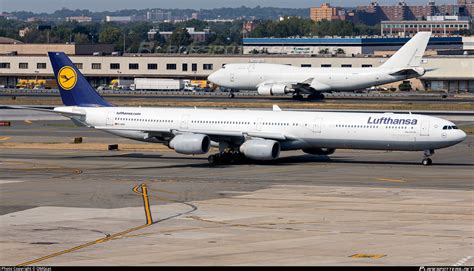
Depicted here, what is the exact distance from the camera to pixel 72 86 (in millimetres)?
76500

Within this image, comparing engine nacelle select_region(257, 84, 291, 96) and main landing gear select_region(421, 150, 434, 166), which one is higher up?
main landing gear select_region(421, 150, 434, 166)

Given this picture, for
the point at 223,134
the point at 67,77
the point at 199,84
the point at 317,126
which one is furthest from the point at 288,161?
the point at 199,84

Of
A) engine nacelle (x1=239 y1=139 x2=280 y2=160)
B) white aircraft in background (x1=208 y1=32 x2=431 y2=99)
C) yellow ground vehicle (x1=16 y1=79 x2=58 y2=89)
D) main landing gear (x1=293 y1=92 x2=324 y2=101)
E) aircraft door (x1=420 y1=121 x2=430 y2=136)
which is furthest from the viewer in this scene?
yellow ground vehicle (x1=16 y1=79 x2=58 y2=89)

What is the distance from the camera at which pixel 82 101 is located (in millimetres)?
76375

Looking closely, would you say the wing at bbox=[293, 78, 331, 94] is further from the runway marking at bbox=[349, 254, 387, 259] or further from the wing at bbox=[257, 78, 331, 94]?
the runway marking at bbox=[349, 254, 387, 259]

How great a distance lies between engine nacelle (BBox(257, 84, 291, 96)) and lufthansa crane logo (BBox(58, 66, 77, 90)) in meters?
74.4

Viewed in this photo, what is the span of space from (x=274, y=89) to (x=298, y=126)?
79988 mm

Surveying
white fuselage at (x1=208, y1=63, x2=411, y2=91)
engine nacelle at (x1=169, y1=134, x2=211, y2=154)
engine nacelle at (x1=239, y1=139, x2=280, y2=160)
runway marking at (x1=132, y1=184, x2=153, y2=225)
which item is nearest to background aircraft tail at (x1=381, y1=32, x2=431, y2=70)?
white fuselage at (x1=208, y1=63, x2=411, y2=91)

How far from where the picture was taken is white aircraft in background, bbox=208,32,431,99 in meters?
143

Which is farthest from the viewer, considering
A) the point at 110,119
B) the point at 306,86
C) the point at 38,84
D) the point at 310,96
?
the point at 38,84

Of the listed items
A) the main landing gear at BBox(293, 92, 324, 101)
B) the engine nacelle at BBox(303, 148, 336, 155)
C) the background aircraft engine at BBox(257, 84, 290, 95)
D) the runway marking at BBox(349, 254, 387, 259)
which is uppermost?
the runway marking at BBox(349, 254, 387, 259)

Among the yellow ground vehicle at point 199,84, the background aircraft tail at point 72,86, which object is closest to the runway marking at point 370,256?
the background aircraft tail at point 72,86

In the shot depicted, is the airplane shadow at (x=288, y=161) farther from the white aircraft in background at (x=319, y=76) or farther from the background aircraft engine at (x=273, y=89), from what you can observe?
the background aircraft engine at (x=273, y=89)

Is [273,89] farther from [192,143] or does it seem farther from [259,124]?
[192,143]
